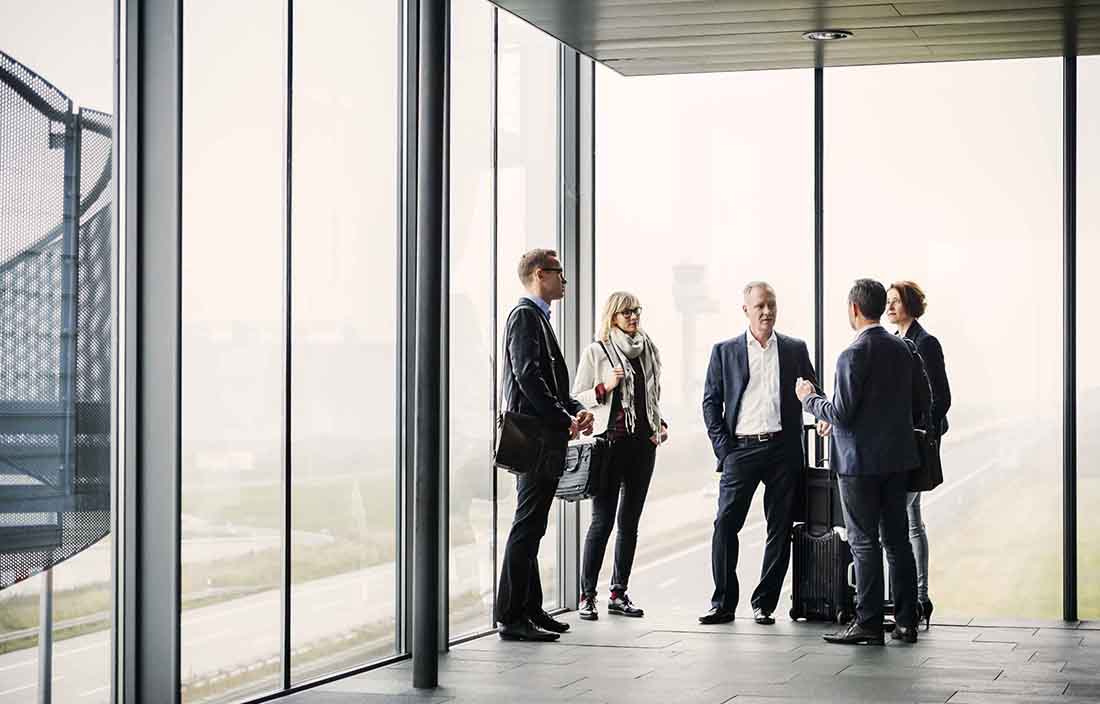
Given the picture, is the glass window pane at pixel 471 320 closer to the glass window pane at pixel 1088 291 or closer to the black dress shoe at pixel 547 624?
the black dress shoe at pixel 547 624

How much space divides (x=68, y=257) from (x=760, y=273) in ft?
15.9

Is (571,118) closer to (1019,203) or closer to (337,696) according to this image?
(1019,203)

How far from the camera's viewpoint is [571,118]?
9508 millimetres

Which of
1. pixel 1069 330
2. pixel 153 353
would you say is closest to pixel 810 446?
pixel 1069 330

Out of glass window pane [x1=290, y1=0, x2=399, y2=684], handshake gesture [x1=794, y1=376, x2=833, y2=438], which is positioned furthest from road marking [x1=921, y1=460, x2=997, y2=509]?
glass window pane [x1=290, y1=0, x2=399, y2=684]

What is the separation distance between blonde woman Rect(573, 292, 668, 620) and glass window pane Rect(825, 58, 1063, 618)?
4.75ft

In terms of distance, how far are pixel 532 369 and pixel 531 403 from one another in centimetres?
17

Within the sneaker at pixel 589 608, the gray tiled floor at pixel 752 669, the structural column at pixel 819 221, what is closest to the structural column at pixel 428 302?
the gray tiled floor at pixel 752 669

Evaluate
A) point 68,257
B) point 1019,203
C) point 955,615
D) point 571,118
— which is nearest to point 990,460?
point 955,615

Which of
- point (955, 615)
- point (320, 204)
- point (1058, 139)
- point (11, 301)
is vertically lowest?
point (955, 615)

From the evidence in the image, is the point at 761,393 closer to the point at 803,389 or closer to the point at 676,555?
the point at 803,389

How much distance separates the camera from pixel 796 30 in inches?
322

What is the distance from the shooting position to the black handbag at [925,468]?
25.0ft

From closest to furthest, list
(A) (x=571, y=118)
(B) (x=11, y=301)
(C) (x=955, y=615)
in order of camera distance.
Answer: (B) (x=11, y=301) < (C) (x=955, y=615) < (A) (x=571, y=118)
